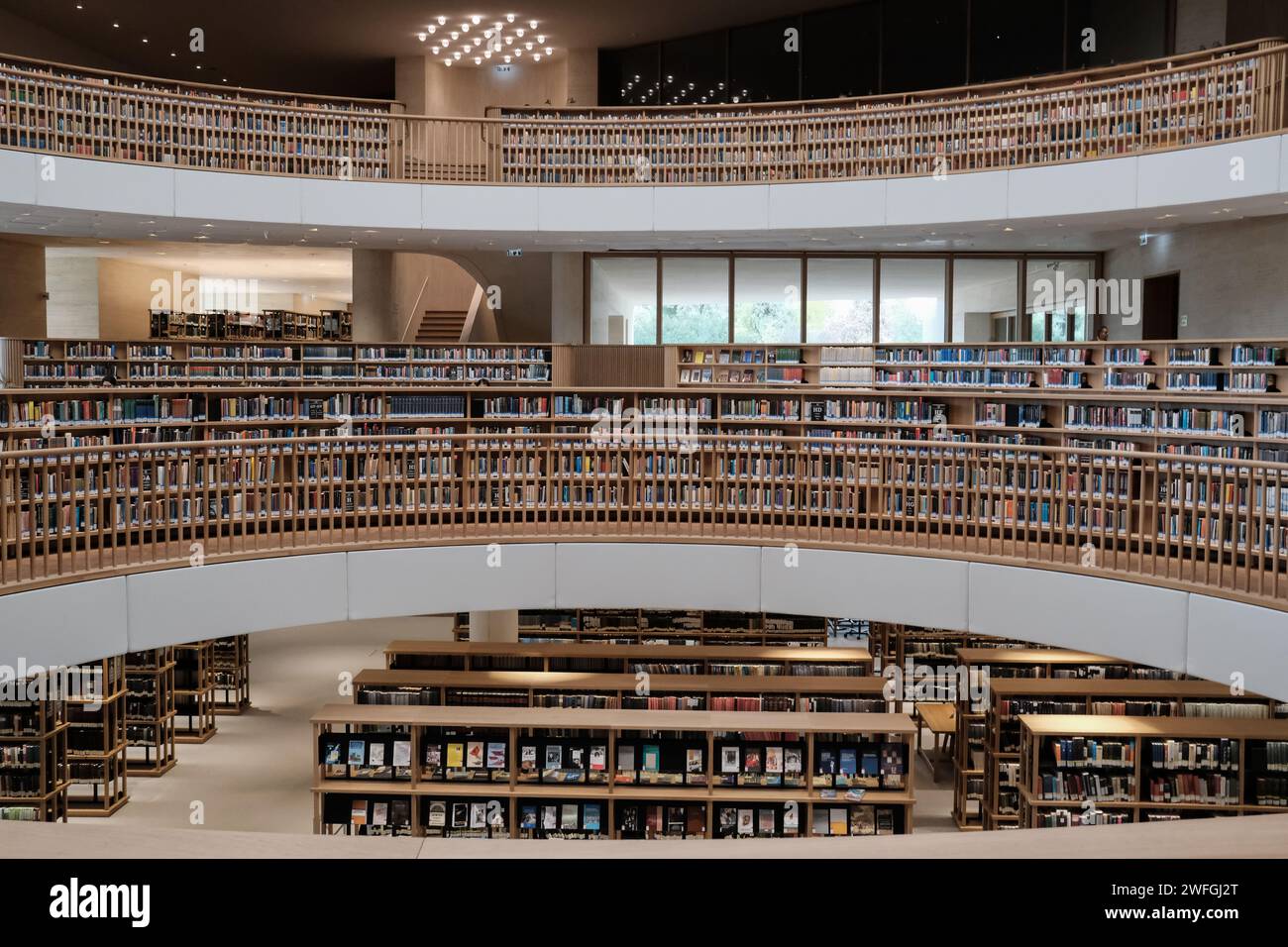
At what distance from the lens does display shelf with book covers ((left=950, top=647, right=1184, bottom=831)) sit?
31.8ft

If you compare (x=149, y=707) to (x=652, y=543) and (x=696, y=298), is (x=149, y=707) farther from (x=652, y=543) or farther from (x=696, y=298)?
(x=696, y=298)

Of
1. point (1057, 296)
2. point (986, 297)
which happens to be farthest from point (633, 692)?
point (1057, 296)

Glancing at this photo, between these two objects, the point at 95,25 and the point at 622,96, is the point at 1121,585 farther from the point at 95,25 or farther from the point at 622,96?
the point at 95,25

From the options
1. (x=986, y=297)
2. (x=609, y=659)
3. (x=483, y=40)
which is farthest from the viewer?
(x=483, y=40)

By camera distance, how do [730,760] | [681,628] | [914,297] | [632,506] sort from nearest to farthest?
[730,760]
[632,506]
[681,628]
[914,297]

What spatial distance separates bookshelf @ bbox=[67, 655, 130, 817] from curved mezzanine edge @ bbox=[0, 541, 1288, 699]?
3554 millimetres

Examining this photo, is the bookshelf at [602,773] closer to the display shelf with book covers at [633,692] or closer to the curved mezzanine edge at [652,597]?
the curved mezzanine edge at [652,597]

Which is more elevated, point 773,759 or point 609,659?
point 609,659

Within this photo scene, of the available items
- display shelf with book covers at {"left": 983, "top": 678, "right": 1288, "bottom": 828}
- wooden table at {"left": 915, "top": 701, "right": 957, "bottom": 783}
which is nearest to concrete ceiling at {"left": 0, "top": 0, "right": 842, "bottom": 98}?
wooden table at {"left": 915, "top": 701, "right": 957, "bottom": 783}

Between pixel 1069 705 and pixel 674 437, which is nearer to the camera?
pixel 674 437

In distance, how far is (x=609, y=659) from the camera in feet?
31.8

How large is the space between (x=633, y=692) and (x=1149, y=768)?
3.96 m

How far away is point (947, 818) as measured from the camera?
982cm

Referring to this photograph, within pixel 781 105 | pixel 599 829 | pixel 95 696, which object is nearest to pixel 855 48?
pixel 781 105
